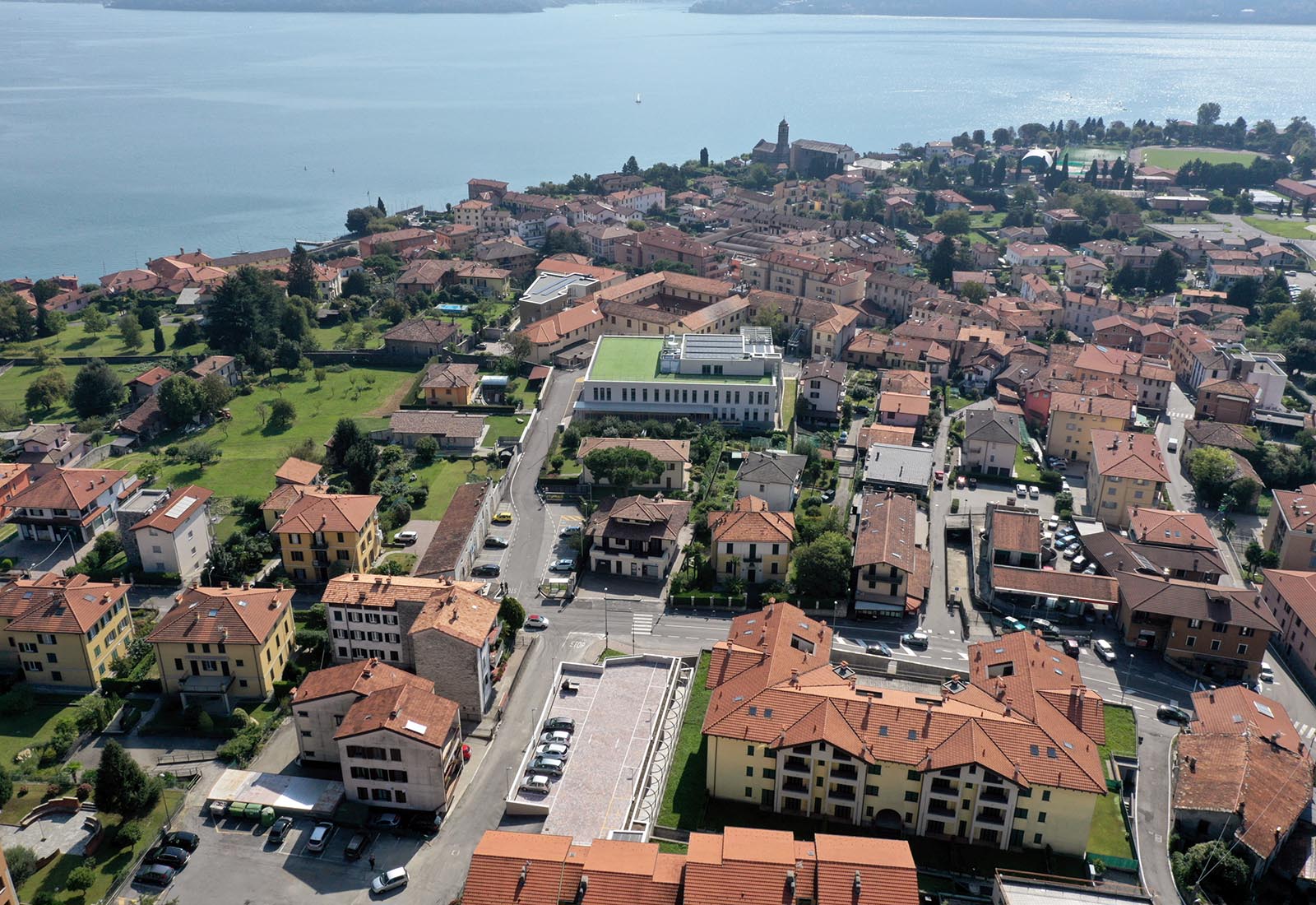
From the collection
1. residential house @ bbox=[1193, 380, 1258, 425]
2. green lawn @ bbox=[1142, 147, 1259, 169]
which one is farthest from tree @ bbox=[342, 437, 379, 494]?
green lawn @ bbox=[1142, 147, 1259, 169]

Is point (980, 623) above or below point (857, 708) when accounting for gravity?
below

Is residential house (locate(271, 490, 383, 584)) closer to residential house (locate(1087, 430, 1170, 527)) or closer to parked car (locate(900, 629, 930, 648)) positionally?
parked car (locate(900, 629, 930, 648))

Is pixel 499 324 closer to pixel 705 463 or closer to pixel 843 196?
pixel 705 463

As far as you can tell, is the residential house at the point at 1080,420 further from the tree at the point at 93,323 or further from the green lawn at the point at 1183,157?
the green lawn at the point at 1183,157

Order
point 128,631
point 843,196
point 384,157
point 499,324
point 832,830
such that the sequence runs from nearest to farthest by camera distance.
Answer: point 832,830, point 128,631, point 499,324, point 843,196, point 384,157

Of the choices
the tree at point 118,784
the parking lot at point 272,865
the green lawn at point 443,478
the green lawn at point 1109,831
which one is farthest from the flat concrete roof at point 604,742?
the green lawn at point 443,478

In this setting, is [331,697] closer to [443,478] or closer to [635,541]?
[635,541]

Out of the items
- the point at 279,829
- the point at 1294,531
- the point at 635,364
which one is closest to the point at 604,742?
the point at 279,829

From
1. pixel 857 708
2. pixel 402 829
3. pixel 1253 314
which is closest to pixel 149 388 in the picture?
pixel 402 829
